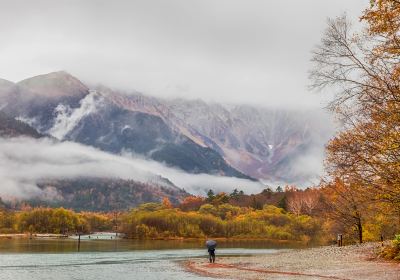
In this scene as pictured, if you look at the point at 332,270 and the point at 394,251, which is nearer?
the point at 332,270

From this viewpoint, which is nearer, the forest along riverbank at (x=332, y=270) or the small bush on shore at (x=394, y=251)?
the forest along riverbank at (x=332, y=270)

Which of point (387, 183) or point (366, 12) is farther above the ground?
point (366, 12)

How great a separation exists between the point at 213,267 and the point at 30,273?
2552 centimetres

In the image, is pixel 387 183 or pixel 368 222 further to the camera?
pixel 368 222

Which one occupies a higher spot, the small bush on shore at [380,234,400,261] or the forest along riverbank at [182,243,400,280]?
the small bush on shore at [380,234,400,261]

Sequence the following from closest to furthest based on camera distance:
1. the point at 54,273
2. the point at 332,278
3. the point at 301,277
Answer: the point at 332,278, the point at 301,277, the point at 54,273

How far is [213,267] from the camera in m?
71.2

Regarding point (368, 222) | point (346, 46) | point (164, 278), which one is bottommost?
point (164, 278)

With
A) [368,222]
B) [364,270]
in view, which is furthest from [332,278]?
[368,222]

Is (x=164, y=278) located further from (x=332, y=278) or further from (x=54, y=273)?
(x=332, y=278)

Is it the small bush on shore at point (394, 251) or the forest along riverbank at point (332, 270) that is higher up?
the small bush on shore at point (394, 251)

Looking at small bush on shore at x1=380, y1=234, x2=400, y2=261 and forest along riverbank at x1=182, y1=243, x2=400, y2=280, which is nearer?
forest along riverbank at x1=182, y1=243, x2=400, y2=280

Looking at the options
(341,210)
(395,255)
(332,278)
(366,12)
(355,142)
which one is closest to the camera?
(366,12)

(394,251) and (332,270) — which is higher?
(394,251)
